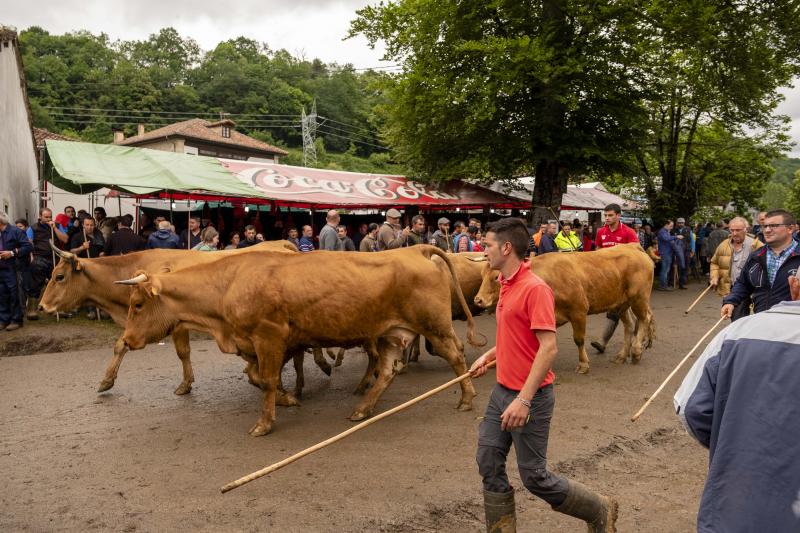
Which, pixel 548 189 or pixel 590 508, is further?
pixel 548 189

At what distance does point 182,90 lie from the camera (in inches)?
3024

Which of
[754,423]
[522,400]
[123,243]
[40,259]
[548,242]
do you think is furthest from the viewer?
[548,242]

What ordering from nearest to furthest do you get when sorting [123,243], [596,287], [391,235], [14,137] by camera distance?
[596,287] → [123,243] → [391,235] → [14,137]

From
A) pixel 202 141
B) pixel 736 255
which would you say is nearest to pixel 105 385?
pixel 736 255

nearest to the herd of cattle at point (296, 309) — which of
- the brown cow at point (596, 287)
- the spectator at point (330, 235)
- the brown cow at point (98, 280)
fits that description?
the brown cow at point (98, 280)

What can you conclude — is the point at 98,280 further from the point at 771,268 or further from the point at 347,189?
the point at 347,189

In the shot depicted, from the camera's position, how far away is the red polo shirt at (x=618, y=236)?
9580 millimetres

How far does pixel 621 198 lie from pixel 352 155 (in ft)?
171

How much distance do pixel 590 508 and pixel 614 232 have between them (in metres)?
7.17

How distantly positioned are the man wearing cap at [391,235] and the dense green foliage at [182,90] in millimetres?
53498

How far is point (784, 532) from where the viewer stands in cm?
185

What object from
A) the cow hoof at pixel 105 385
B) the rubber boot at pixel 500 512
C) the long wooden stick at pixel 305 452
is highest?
the long wooden stick at pixel 305 452

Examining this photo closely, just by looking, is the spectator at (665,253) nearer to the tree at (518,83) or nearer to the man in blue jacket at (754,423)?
the tree at (518,83)

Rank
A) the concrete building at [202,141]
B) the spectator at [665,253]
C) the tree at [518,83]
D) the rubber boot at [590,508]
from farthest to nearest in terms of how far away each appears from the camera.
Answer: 1. the concrete building at [202,141]
2. the spectator at [665,253]
3. the tree at [518,83]
4. the rubber boot at [590,508]
